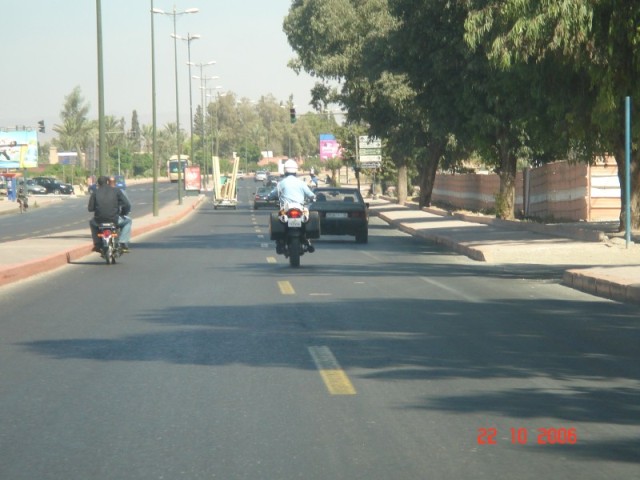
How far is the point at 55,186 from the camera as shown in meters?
110

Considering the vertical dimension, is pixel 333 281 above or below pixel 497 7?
below

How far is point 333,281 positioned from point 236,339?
22.5 feet

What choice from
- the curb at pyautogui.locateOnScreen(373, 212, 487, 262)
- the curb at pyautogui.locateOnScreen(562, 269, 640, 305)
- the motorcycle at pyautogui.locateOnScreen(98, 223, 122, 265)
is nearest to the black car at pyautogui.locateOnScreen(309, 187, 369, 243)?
the curb at pyautogui.locateOnScreen(373, 212, 487, 262)

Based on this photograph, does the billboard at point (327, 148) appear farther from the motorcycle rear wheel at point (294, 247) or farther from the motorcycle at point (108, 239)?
the motorcycle rear wheel at point (294, 247)

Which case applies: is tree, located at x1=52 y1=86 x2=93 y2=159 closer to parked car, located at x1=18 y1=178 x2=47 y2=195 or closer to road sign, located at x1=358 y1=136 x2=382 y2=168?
parked car, located at x1=18 y1=178 x2=47 y2=195

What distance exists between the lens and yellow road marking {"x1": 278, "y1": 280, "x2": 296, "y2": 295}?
16.0 m

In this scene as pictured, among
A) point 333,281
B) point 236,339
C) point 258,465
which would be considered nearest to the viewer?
point 258,465

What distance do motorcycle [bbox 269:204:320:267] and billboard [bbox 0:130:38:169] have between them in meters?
99.9

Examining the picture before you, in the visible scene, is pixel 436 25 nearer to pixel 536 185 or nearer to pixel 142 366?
pixel 536 185

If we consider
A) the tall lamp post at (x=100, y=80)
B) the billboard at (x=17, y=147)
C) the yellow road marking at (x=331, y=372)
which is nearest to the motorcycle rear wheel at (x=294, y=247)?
the yellow road marking at (x=331, y=372)

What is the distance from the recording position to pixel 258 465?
20.4ft

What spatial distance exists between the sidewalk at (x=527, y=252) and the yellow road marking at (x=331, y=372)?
6067mm

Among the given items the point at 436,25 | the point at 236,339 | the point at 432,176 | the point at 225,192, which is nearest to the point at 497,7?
the point at 436,25
